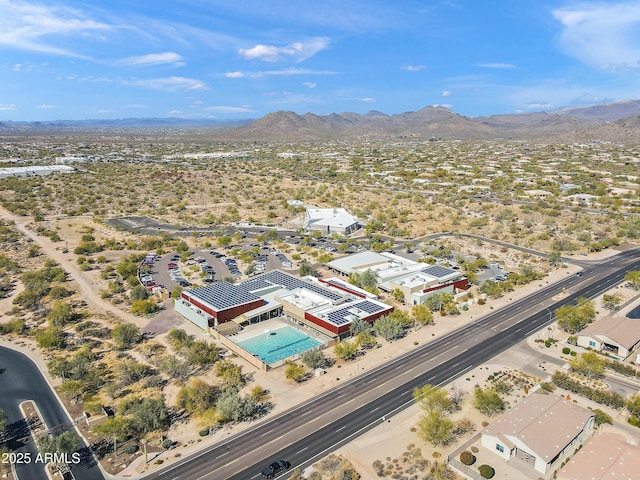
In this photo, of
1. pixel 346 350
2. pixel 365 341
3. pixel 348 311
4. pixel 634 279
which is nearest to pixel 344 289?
pixel 348 311

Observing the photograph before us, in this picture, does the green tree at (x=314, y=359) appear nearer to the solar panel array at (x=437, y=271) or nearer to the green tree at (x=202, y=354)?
the green tree at (x=202, y=354)

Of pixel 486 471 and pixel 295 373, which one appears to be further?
pixel 295 373

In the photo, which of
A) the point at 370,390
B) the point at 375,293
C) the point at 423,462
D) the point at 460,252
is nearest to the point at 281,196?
the point at 460,252

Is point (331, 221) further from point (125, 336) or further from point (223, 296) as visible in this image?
point (125, 336)

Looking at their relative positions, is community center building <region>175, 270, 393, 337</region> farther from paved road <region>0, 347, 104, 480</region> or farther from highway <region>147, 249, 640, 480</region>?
paved road <region>0, 347, 104, 480</region>

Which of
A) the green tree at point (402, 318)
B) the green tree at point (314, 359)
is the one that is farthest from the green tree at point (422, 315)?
the green tree at point (314, 359)
